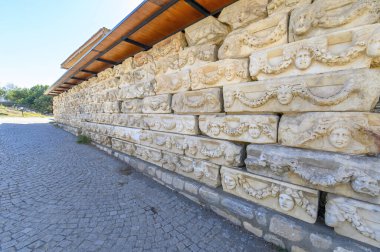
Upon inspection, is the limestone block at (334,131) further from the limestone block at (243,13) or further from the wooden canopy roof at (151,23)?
the wooden canopy roof at (151,23)

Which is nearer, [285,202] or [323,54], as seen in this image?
[323,54]

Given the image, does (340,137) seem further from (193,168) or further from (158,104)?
(158,104)

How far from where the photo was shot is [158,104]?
3283mm

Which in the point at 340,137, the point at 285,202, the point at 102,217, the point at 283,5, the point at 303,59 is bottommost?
the point at 102,217

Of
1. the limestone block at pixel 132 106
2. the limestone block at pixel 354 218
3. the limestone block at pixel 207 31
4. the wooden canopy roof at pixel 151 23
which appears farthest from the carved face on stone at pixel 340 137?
the limestone block at pixel 132 106

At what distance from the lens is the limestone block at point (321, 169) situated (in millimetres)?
1380

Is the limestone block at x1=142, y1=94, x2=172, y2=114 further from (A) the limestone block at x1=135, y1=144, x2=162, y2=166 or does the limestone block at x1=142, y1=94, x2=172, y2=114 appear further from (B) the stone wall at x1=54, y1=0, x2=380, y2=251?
(A) the limestone block at x1=135, y1=144, x2=162, y2=166

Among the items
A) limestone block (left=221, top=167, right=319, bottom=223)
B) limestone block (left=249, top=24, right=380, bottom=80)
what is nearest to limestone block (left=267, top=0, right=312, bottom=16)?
limestone block (left=249, top=24, right=380, bottom=80)

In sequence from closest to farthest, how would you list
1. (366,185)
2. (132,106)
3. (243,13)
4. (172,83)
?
(366,185)
(243,13)
(172,83)
(132,106)

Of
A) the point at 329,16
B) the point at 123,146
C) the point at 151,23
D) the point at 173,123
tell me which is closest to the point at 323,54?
the point at 329,16

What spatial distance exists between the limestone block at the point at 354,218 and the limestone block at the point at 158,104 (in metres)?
2.51

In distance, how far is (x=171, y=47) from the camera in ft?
9.65

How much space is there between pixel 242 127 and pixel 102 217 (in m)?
2.26

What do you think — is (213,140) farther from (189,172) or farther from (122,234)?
(122,234)
